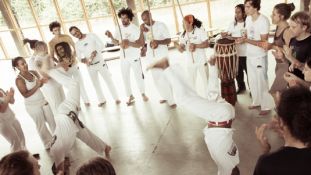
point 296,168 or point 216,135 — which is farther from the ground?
point 296,168

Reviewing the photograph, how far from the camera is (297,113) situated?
2.08 metres

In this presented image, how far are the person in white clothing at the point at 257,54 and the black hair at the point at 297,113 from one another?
2.87 meters

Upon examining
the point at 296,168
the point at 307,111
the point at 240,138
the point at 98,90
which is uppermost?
the point at 307,111

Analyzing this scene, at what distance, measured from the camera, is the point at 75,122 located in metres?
4.31

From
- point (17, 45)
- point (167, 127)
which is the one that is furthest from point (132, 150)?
point (17, 45)

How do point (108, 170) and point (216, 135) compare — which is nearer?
point (108, 170)

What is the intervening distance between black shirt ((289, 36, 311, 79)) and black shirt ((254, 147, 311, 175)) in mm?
2342

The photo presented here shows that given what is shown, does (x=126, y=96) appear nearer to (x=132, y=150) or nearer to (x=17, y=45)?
(x=132, y=150)

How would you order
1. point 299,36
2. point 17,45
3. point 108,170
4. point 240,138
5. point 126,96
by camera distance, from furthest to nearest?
point 17,45, point 126,96, point 240,138, point 299,36, point 108,170

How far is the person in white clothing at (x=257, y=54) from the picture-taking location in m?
4.86

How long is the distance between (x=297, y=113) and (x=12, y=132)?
4.10m

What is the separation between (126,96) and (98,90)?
0.63 metres

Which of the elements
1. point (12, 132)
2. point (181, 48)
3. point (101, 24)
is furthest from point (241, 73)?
point (101, 24)

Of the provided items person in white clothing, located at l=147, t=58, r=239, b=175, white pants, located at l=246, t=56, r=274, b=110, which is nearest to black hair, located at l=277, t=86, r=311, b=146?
person in white clothing, located at l=147, t=58, r=239, b=175
